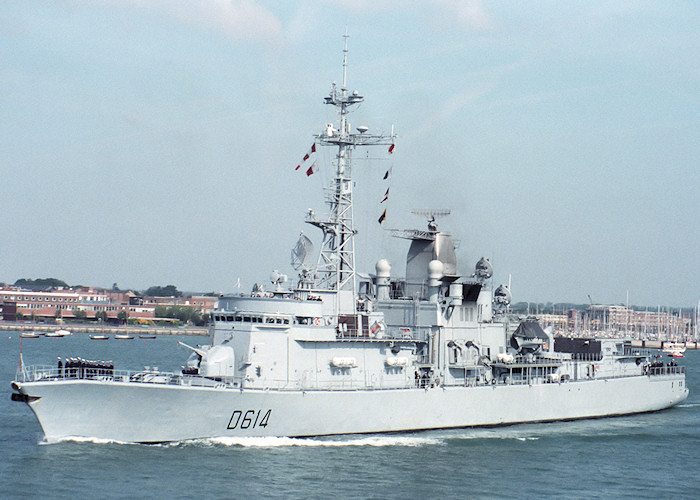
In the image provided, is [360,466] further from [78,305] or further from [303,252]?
[78,305]

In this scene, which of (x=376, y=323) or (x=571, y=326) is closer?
(x=376, y=323)

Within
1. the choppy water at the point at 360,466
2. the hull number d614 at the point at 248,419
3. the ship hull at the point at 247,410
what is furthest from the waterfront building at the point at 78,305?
the hull number d614 at the point at 248,419

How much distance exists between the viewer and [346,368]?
97.1ft

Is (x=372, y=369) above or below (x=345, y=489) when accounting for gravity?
above

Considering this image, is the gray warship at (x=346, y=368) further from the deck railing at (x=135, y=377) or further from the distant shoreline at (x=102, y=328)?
the distant shoreline at (x=102, y=328)

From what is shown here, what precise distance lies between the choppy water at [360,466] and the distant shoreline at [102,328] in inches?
3397

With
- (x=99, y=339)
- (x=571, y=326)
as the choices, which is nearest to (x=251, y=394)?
(x=99, y=339)

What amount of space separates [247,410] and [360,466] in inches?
163

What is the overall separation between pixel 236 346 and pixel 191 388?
2751mm

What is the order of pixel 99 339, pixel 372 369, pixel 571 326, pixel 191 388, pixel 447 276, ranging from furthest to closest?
1. pixel 571 326
2. pixel 99 339
3. pixel 447 276
4. pixel 372 369
5. pixel 191 388

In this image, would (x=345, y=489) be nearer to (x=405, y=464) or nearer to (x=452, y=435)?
(x=405, y=464)

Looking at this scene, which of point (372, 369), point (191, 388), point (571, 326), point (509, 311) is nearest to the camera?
point (191, 388)

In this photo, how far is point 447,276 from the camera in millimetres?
34562

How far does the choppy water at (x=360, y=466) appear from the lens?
2245 cm
